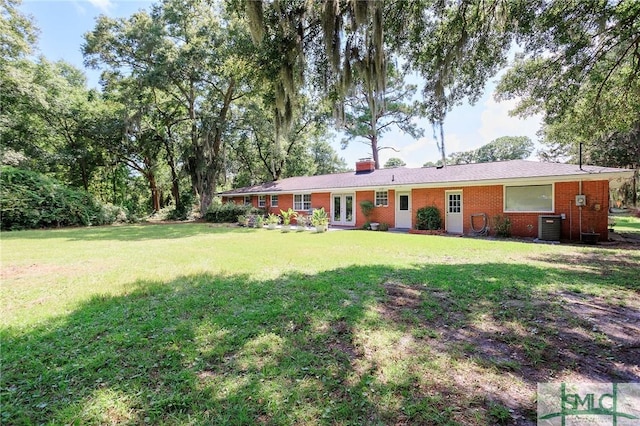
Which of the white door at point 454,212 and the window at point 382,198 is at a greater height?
the window at point 382,198

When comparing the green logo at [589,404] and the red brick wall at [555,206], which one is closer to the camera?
the green logo at [589,404]

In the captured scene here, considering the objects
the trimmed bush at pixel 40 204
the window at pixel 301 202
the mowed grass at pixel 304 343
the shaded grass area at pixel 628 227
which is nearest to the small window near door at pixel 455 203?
the shaded grass area at pixel 628 227

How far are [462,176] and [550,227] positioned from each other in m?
3.96

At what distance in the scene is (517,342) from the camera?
3.00 meters

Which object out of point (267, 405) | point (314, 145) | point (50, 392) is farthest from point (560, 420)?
point (314, 145)

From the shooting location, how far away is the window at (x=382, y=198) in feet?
52.0

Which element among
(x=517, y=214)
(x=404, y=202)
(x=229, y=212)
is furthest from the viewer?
(x=229, y=212)

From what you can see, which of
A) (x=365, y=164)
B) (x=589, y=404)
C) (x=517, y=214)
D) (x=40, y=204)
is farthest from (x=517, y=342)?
(x=40, y=204)

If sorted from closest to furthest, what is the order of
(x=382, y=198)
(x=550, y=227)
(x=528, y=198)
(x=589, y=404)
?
(x=589, y=404) → (x=550, y=227) → (x=528, y=198) → (x=382, y=198)

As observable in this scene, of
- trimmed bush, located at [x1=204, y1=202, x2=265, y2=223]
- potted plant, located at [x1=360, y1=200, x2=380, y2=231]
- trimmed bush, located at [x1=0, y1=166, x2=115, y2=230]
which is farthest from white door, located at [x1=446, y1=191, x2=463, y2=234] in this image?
trimmed bush, located at [x1=0, y1=166, x2=115, y2=230]

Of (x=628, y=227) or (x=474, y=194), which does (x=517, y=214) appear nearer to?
(x=474, y=194)

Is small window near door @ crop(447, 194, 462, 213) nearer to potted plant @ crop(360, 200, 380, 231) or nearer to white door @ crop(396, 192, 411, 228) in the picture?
white door @ crop(396, 192, 411, 228)

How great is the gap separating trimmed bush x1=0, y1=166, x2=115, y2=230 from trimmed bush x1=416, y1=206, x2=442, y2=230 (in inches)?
762

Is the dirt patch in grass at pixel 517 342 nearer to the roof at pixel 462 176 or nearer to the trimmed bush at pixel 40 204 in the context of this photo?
the roof at pixel 462 176
